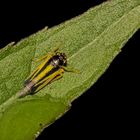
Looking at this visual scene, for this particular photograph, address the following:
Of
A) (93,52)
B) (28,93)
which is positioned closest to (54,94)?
(28,93)

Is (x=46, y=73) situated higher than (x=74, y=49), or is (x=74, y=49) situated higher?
(x=46, y=73)

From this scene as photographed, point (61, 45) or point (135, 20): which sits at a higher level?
point (61, 45)

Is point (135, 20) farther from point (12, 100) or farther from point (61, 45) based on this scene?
point (12, 100)

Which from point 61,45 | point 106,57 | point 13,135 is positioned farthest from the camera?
point 61,45

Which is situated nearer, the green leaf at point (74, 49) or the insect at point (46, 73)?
the green leaf at point (74, 49)

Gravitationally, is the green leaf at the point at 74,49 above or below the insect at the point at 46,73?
below
